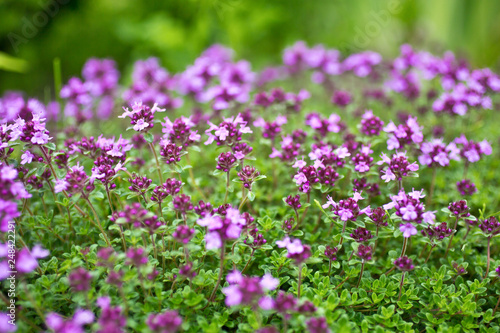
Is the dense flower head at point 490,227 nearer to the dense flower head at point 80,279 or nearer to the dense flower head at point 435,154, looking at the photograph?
the dense flower head at point 435,154

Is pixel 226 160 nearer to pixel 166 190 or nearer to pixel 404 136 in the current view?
pixel 166 190

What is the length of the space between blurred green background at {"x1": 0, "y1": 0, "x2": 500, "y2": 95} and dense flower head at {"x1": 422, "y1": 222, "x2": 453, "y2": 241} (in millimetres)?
3823

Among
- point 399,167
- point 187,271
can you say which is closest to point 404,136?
point 399,167

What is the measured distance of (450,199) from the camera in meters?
2.95

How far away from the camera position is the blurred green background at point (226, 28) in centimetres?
565

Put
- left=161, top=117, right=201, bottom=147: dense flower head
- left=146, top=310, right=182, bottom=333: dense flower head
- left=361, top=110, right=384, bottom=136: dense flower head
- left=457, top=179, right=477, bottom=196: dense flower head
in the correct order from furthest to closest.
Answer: left=361, top=110, right=384, bottom=136: dense flower head, left=457, top=179, right=477, bottom=196: dense flower head, left=161, top=117, right=201, bottom=147: dense flower head, left=146, top=310, right=182, bottom=333: dense flower head

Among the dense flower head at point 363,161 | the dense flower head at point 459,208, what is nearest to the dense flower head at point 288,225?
the dense flower head at point 363,161

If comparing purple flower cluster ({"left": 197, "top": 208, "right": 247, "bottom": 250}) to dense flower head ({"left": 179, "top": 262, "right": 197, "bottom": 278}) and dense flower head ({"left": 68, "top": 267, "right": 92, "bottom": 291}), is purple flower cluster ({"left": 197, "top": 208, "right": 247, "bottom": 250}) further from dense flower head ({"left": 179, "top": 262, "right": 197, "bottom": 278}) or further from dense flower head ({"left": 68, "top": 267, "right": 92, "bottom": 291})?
dense flower head ({"left": 68, "top": 267, "right": 92, "bottom": 291})

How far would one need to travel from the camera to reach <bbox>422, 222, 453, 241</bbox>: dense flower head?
6.88ft

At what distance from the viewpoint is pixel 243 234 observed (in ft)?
6.35

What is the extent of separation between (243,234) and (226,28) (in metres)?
4.27

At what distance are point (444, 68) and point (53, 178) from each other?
11.1 feet

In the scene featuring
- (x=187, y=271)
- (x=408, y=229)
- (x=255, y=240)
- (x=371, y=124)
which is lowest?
(x=187, y=271)

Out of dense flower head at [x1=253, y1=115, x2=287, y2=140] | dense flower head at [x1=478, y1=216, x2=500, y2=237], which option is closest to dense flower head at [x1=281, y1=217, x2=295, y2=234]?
dense flower head at [x1=253, y1=115, x2=287, y2=140]
